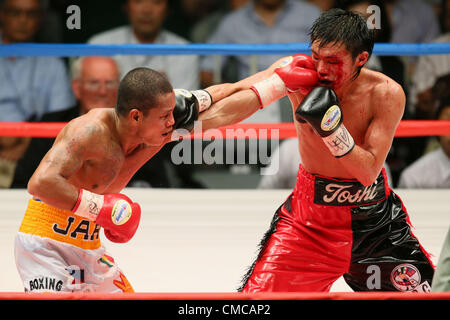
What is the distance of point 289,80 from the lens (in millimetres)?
2066

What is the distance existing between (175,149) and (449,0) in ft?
7.05

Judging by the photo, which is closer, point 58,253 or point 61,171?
point 61,171

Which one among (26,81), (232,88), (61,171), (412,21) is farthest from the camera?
(412,21)

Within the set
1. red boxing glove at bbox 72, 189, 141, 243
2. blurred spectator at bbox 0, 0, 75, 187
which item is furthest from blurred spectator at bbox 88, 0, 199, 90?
red boxing glove at bbox 72, 189, 141, 243

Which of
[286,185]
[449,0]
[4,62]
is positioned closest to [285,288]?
[286,185]

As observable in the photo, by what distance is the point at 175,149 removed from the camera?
3859 millimetres

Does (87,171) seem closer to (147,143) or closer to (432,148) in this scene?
(147,143)

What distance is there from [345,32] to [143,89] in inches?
25.3

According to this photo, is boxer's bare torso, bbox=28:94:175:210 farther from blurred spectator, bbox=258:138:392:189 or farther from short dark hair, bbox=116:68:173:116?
blurred spectator, bbox=258:138:392:189

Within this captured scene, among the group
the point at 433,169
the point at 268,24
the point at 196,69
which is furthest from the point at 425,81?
the point at 196,69

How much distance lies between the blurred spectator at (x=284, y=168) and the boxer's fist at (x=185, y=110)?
1.63 m

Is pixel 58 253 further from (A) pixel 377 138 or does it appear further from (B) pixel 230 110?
(A) pixel 377 138

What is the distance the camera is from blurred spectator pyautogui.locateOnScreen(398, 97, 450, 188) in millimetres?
3781

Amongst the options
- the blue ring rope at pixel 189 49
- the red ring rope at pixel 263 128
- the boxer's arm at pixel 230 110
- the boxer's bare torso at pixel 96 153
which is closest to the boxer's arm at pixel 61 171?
the boxer's bare torso at pixel 96 153
